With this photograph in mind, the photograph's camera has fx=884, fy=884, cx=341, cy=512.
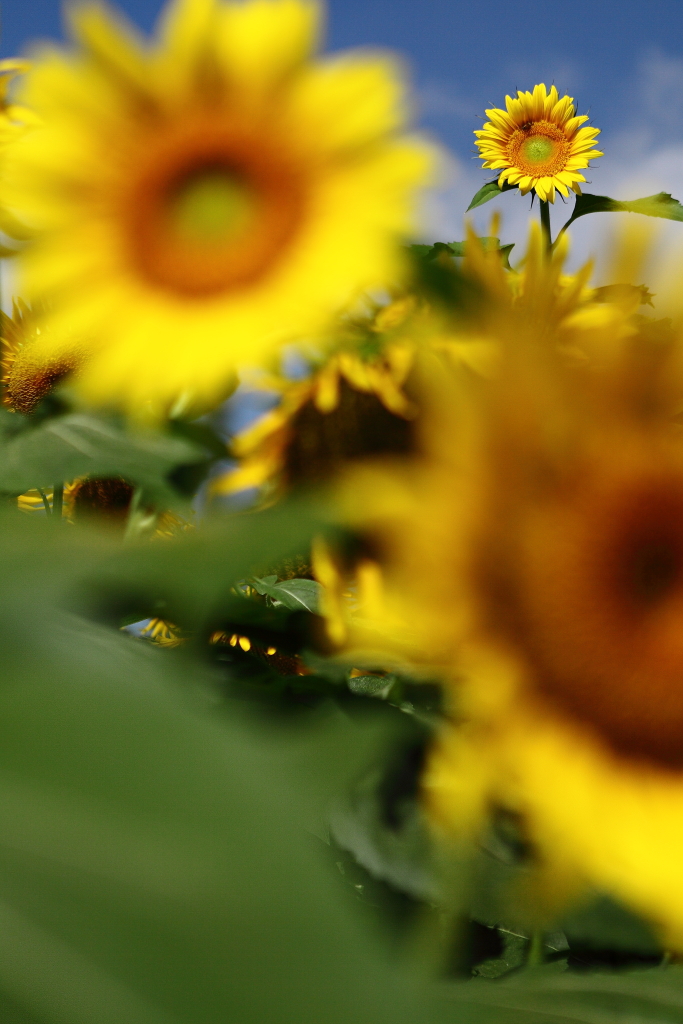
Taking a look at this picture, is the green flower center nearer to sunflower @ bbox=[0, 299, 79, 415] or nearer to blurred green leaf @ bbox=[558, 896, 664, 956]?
sunflower @ bbox=[0, 299, 79, 415]

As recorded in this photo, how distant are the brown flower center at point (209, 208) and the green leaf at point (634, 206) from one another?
127 mm

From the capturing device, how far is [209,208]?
25cm

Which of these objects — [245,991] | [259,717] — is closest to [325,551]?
[259,717]

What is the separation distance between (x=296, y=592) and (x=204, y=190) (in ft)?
0.81

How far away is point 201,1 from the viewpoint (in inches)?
8.8

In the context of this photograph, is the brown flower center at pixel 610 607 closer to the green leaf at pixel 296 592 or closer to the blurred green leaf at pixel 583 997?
the blurred green leaf at pixel 583 997

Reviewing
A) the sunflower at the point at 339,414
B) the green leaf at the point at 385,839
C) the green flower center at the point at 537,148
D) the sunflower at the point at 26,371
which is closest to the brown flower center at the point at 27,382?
the sunflower at the point at 26,371

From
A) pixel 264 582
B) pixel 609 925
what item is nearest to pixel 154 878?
pixel 609 925

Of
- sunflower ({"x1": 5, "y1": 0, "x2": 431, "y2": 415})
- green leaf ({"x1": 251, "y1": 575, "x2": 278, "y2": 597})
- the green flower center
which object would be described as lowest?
green leaf ({"x1": 251, "y1": 575, "x2": 278, "y2": 597})

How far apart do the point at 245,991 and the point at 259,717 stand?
0.19m

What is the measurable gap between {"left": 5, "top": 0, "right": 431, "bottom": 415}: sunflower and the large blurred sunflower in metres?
0.05

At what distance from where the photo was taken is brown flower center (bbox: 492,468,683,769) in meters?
0.19

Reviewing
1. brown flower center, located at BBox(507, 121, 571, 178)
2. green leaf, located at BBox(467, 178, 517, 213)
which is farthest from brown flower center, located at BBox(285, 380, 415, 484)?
brown flower center, located at BBox(507, 121, 571, 178)

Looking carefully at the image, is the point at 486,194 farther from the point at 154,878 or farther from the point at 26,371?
the point at 154,878
